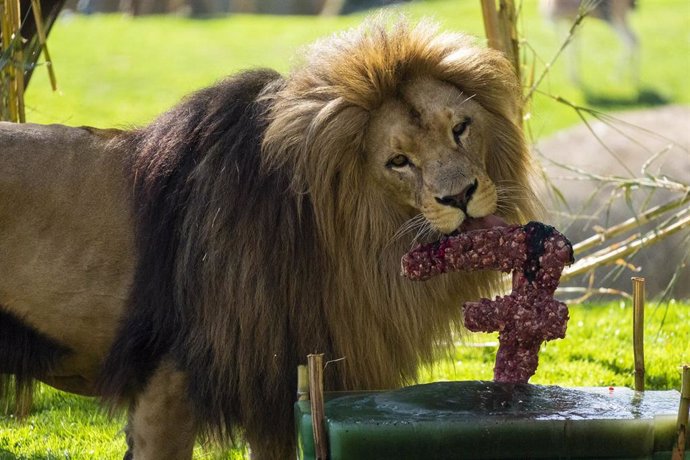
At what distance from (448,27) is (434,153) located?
670 centimetres

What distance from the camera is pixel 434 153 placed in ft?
12.1

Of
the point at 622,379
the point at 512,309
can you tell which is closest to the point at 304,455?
the point at 512,309

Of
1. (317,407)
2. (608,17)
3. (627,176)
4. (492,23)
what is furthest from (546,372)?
(608,17)

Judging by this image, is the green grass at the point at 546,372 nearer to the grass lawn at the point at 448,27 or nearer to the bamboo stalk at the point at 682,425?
the grass lawn at the point at 448,27

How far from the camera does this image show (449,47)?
4027mm

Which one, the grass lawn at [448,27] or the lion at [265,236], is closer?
the lion at [265,236]

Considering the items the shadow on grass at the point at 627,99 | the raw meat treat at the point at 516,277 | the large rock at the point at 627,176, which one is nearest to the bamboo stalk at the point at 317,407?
the raw meat treat at the point at 516,277

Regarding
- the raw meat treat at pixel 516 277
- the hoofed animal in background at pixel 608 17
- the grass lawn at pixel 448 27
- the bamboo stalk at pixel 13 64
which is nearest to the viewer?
the raw meat treat at pixel 516 277

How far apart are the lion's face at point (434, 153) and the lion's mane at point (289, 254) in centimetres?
6

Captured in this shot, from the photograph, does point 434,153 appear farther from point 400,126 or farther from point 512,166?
point 512,166

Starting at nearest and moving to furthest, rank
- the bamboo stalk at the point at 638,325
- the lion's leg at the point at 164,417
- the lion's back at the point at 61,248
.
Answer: the bamboo stalk at the point at 638,325, the lion's leg at the point at 164,417, the lion's back at the point at 61,248

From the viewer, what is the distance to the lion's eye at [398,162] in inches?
148

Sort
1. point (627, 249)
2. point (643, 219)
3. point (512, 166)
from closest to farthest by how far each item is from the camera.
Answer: point (512, 166)
point (643, 219)
point (627, 249)

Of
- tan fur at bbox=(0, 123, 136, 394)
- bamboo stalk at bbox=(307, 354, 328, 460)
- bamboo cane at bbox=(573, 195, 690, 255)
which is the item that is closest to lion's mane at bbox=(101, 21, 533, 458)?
tan fur at bbox=(0, 123, 136, 394)
